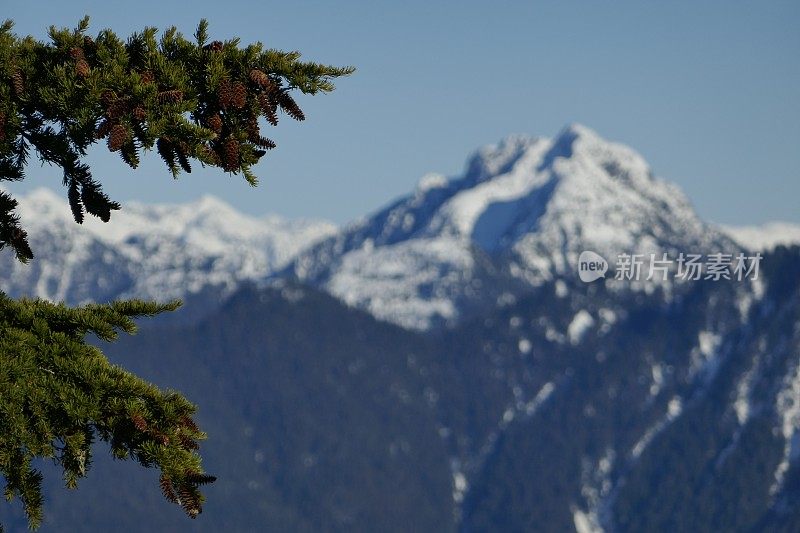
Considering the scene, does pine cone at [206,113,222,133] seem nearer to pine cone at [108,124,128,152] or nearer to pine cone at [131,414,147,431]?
pine cone at [108,124,128,152]

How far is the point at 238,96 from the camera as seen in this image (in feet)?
70.3

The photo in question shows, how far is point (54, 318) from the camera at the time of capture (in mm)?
23875

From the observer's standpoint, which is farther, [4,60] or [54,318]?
[54,318]

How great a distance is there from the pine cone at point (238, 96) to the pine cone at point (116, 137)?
173 centimetres

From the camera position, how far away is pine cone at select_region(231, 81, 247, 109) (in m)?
21.4

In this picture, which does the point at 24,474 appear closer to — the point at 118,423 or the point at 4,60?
the point at 118,423

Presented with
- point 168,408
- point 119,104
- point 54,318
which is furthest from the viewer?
point 54,318

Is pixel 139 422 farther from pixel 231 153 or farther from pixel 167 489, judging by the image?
pixel 231 153

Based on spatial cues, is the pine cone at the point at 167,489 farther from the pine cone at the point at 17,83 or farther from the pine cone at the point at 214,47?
the pine cone at the point at 214,47

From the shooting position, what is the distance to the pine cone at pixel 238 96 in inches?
842

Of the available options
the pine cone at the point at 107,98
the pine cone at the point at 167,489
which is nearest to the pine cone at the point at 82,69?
the pine cone at the point at 107,98

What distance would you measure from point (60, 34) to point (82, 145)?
181 centimetres

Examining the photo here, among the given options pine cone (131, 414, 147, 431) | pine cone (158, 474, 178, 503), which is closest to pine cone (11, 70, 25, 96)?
pine cone (131, 414, 147, 431)

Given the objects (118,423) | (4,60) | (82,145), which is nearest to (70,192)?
(82,145)
